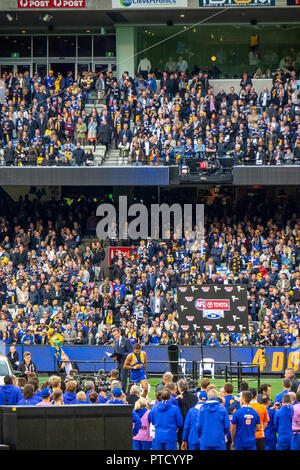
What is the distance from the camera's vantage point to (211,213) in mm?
37125

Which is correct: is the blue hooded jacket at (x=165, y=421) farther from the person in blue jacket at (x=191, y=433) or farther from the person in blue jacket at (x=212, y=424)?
the person in blue jacket at (x=212, y=424)

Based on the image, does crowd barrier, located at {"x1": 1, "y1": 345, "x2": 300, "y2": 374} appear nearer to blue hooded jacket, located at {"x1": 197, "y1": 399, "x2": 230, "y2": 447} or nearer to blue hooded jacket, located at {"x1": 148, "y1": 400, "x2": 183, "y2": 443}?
blue hooded jacket, located at {"x1": 148, "y1": 400, "x2": 183, "y2": 443}

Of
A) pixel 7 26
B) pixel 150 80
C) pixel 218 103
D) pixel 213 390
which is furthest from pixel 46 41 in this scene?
pixel 213 390

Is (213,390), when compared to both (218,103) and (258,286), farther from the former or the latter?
(218,103)

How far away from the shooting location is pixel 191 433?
43.1ft

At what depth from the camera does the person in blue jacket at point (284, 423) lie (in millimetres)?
13672

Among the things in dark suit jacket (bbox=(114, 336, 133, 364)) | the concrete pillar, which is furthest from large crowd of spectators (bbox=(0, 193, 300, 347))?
the concrete pillar

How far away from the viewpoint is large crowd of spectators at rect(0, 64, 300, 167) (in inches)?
1409

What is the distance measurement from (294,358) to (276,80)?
Result: 14176mm

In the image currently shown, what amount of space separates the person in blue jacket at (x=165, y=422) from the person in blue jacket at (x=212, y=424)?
2.19ft

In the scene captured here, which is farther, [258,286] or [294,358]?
[258,286]

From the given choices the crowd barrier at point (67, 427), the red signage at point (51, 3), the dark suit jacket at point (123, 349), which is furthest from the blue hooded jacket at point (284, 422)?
the red signage at point (51, 3)

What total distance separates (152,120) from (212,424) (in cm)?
2499

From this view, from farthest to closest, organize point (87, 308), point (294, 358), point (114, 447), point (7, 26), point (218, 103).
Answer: point (7, 26), point (218, 103), point (87, 308), point (294, 358), point (114, 447)
